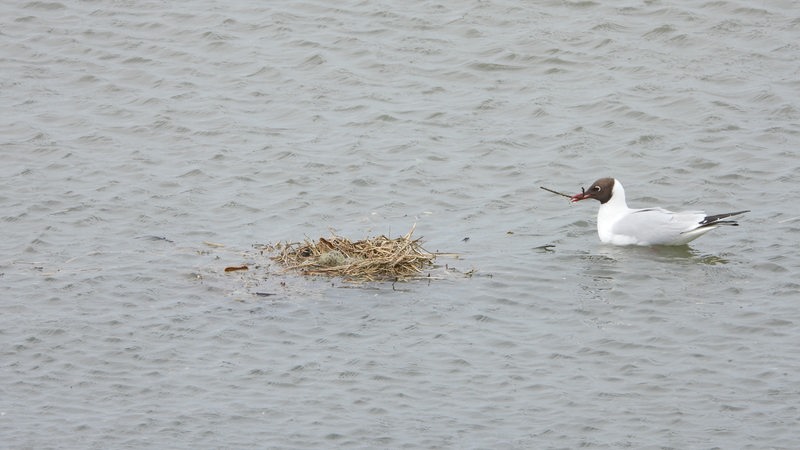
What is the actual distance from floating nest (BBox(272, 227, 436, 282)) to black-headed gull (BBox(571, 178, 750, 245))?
2203mm

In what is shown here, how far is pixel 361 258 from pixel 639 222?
3128 millimetres

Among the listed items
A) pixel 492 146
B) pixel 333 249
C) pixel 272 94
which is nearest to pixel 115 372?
pixel 333 249

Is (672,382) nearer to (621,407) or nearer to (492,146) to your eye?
(621,407)

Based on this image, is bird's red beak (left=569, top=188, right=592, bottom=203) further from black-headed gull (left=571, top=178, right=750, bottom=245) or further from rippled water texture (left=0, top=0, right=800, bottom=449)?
rippled water texture (left=0, top=0, right=800, bottom=449)

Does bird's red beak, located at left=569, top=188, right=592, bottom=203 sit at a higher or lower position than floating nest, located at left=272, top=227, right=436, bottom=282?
lower

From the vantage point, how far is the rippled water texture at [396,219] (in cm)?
909

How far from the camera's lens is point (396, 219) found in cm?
1339

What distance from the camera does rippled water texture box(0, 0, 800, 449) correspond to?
9086 mm

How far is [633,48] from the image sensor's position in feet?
58.1

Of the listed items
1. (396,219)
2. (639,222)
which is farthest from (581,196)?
(396,219)

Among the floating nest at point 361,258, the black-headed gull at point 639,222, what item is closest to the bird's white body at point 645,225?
the black-headed gull at point 639,222

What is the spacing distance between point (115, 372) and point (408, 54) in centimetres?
941

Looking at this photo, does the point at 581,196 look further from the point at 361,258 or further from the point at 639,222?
the point at 361,258

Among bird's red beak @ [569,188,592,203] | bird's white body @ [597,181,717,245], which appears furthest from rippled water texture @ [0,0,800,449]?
bird's red beak @ [569,188,592,203]
